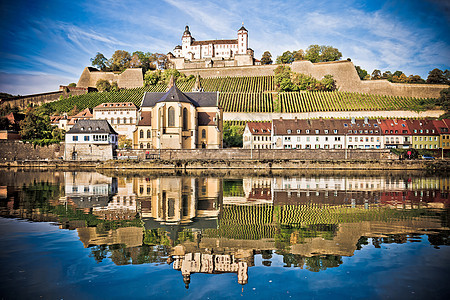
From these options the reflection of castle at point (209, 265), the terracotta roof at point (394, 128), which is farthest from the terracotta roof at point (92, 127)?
the reflection of castle at point (209, 265)

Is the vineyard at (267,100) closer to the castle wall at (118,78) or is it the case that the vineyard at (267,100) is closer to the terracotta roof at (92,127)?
the castle wall at (118,78)

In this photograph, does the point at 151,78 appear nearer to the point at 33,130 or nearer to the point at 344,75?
the point at 33,130

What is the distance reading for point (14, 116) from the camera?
8594 centimetres

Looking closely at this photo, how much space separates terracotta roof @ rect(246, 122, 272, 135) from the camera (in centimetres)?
7427

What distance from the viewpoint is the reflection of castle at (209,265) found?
9883mm

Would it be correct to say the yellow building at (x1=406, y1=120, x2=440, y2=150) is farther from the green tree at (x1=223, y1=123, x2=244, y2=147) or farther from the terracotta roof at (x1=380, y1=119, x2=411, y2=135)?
the green tree at (x1=223, y1=123, x2=244, y2=147)

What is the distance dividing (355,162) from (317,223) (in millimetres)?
43991

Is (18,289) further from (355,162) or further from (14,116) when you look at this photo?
(14,116)

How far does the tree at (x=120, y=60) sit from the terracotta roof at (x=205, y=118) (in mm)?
83186

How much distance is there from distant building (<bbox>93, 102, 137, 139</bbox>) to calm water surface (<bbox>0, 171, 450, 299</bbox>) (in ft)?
218

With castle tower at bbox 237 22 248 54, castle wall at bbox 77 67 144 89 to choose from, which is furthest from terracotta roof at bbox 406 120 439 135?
castle wall at bbox 77 67 144 89

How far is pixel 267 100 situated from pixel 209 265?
95472 mm

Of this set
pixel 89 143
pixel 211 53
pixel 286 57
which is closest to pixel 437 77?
pixel 286 57

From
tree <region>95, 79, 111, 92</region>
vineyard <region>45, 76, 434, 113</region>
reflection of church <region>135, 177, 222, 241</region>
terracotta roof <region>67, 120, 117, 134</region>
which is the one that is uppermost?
tree <region>95, 79, 111, 92</region>
